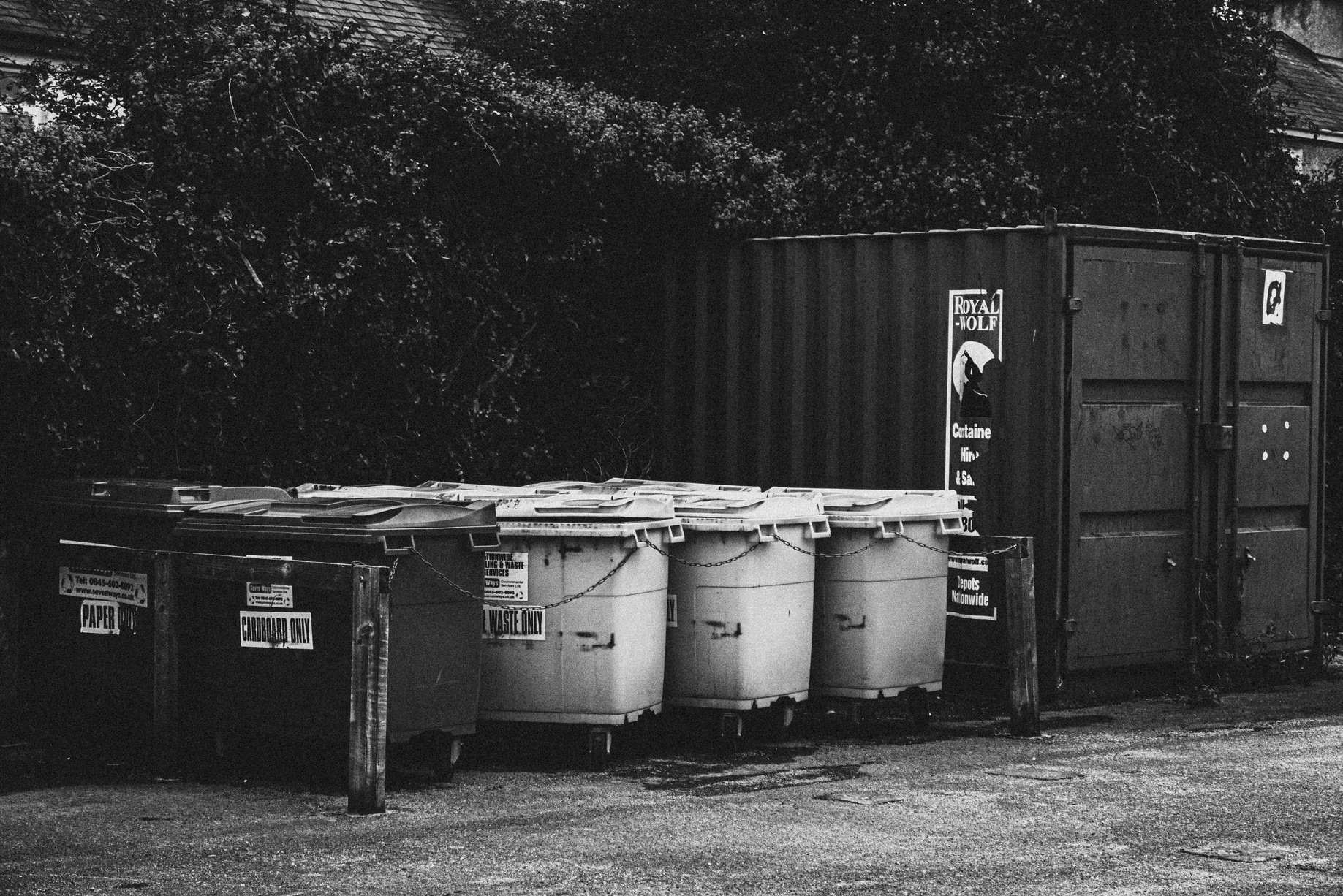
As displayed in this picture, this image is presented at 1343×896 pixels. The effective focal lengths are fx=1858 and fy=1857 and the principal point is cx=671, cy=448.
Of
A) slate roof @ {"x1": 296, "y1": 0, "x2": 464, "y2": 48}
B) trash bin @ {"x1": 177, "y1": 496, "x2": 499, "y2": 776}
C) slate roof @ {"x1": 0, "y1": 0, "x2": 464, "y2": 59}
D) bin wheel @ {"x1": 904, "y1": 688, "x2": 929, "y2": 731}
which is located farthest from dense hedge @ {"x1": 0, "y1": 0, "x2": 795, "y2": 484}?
slate roof @ {"x1": 296, "y1": 0, "x2": 464, "y2": 48}

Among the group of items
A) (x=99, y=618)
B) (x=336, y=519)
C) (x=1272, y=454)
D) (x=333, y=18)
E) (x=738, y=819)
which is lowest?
(x=738, y=819)

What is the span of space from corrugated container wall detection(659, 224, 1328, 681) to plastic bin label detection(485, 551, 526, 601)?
127 inches

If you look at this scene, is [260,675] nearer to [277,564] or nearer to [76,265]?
[277,564]

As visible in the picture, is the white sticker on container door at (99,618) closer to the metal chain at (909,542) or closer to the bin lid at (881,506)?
the metal chain at (909,542)

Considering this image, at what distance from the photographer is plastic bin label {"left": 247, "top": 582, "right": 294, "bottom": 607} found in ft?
26.2

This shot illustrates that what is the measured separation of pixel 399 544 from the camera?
25.6 feet

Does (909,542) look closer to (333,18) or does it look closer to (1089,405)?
(1089,405)

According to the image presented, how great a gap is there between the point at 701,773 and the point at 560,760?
0.74 metres

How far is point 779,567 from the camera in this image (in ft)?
30.0

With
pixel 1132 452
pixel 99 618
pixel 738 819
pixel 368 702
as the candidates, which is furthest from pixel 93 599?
pixel 1132 452

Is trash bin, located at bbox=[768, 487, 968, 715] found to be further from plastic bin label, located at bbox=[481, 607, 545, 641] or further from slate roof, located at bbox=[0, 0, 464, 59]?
slate roof, located at bbox=[0, 0, 464, 59]

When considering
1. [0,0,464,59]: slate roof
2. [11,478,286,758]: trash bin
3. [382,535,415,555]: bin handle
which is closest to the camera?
[382,535,415,555]: bin handle

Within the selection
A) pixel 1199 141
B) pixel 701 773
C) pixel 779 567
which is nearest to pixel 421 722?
pixel 701 773

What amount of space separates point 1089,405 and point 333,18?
40.9 ft
